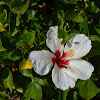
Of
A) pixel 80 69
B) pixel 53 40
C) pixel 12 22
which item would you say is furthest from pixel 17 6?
pixel 80 69

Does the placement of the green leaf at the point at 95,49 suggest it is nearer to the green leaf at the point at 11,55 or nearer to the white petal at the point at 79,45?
the white petal at the point at 79,45

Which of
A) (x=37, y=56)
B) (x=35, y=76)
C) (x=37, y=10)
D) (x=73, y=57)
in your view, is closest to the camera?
(x=37, y=56)

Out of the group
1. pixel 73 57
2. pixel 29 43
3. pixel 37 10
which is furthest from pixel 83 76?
pixel 37 10

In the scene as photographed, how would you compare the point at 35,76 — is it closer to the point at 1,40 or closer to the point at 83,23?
the point at 1,40

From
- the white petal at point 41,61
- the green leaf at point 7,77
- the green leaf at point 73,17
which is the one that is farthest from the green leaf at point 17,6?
the green leaf at point 7,77

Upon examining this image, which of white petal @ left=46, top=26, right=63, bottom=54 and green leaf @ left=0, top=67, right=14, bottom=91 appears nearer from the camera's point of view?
white petal @ left=46, top=26, right=63, bottom=54

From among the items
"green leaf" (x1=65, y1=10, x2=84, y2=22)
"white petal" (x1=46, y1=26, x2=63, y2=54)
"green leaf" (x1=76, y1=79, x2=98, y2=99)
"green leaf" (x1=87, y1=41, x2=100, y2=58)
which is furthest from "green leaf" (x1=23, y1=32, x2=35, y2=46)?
"green leaf" (x1=76, y1=79, x2=98, y2=99)

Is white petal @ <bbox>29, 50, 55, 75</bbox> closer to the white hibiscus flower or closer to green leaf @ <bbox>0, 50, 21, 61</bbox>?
the white hibiscus flower
